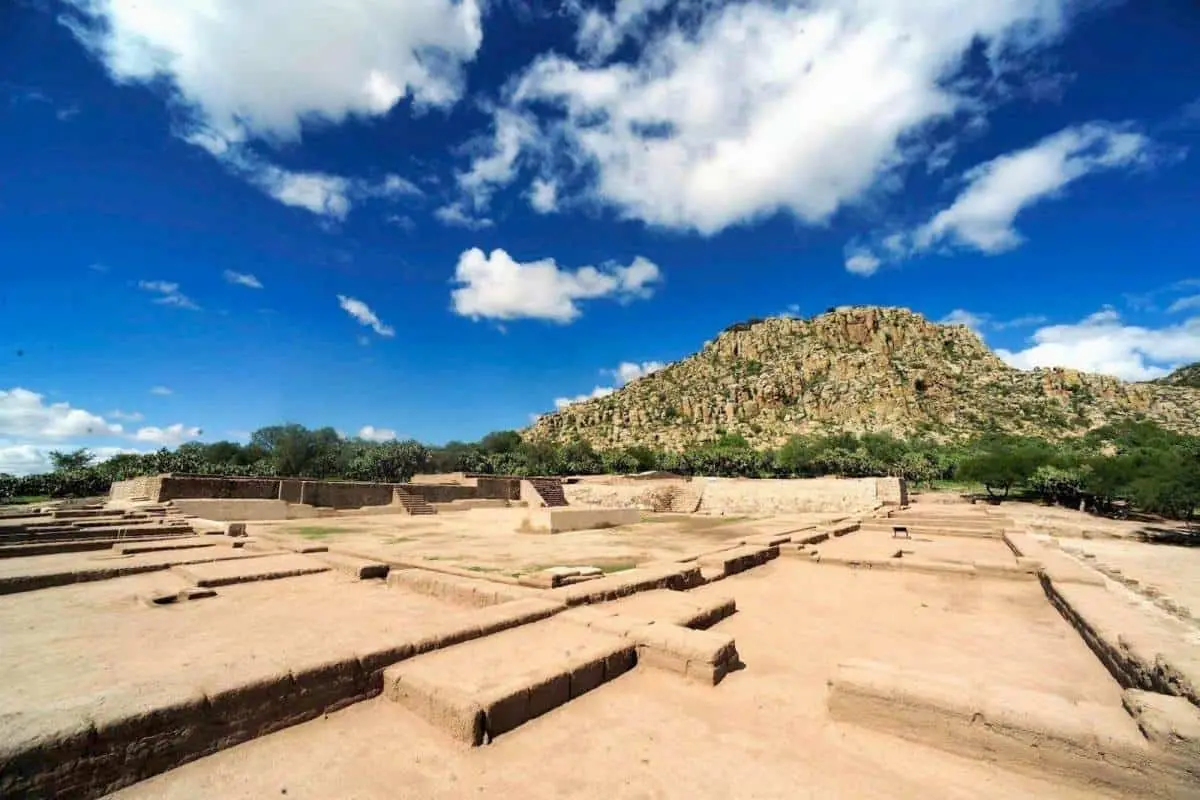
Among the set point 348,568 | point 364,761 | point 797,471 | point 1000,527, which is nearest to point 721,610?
point 364,761

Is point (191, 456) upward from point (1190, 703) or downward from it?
upward

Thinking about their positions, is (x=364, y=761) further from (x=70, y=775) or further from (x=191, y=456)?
(x=191, y=456)

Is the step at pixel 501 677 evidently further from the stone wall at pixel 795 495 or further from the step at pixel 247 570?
the stone wall at pixel 795 495

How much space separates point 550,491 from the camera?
112 ft

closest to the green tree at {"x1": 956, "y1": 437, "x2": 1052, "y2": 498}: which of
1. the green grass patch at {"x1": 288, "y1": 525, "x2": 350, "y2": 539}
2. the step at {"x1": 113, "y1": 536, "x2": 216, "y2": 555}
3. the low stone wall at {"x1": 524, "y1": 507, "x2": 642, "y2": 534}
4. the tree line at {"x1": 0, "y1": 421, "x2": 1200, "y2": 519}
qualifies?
the tree line at {"x1": 0, "y1": 421, "x2": 1200, "y2": 519}

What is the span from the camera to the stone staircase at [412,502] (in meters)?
27.2

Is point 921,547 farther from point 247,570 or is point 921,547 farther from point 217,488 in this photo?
point 217,488

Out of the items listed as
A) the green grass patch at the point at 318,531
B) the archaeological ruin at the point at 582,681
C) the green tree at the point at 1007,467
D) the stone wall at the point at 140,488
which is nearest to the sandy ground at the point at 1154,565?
the archaeological ruin at the point at 582,681

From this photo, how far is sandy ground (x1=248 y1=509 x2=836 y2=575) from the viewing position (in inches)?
413

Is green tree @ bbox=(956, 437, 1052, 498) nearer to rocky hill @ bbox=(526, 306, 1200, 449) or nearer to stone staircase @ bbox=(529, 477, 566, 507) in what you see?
stone staircase @ bbox=(529, 477, 566, 507)

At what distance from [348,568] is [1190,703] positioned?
9365mm

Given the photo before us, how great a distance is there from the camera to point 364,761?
3.06 meters

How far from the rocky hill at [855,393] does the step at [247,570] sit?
241 feet

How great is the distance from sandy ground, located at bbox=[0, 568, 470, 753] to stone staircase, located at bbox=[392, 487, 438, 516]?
64.3 feet
